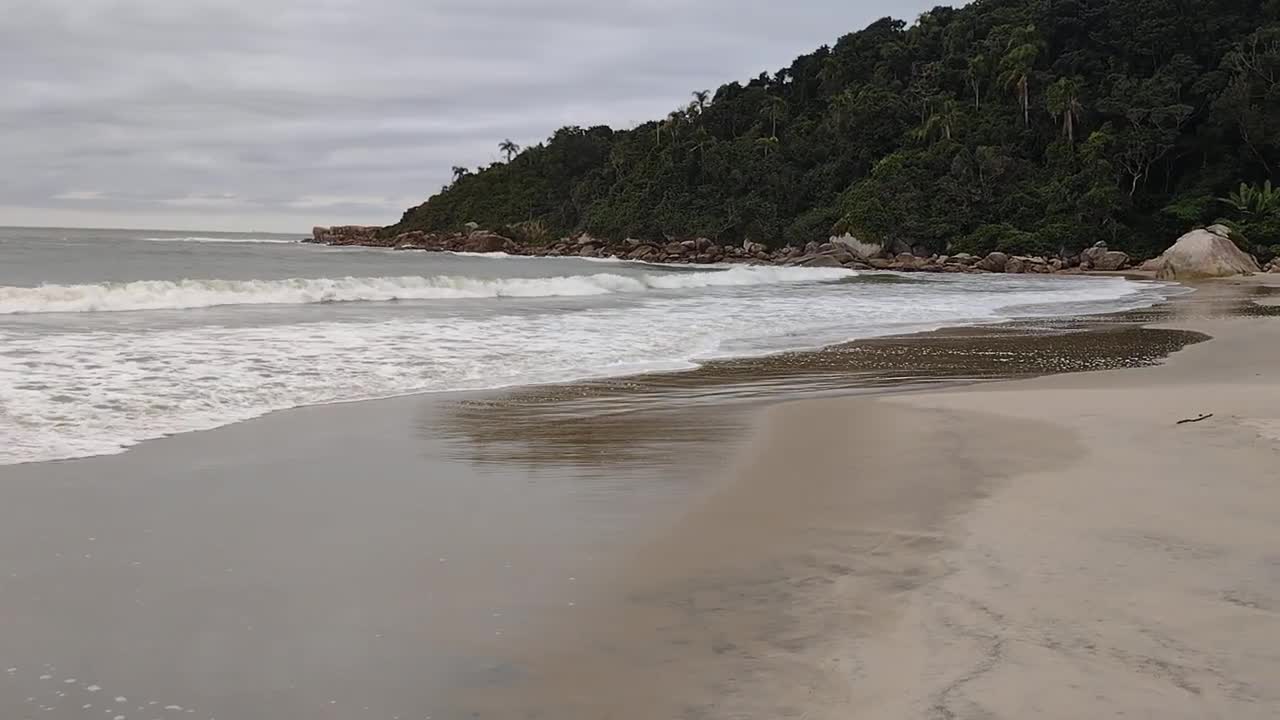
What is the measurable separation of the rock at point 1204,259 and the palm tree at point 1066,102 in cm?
1947

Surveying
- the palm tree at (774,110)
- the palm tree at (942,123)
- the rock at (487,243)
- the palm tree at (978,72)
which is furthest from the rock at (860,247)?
the rock at (487,243)

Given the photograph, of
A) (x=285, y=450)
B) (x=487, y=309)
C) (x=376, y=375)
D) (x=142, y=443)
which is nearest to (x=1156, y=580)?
(x=285, y=450)

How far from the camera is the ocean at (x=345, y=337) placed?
285 inches

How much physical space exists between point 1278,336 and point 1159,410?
823 cm

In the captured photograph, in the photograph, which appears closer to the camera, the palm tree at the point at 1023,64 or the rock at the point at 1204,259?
the rock at the point at 1204,259

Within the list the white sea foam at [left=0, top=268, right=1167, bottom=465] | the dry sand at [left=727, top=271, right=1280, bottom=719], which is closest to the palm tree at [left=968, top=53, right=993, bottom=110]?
the white sea foam at [left=0, top=268, right=1167, bottom=465]

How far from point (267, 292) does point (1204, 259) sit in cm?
3574

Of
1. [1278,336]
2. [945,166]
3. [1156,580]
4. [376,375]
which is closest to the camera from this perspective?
[1156,580]

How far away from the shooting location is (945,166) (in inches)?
2393

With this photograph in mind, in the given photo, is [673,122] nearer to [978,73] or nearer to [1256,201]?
[978,73]

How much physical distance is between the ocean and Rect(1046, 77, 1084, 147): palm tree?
35.6 metres

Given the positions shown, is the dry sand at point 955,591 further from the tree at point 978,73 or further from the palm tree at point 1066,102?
the tree at point 978,73

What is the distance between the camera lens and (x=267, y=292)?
68.3 ft

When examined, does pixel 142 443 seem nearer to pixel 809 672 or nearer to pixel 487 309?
pixel 809 672
